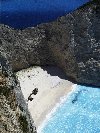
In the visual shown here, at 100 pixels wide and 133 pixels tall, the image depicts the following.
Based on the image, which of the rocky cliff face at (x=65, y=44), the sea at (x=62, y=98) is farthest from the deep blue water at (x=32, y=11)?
the rocky cliff face at (x=65, y=44)

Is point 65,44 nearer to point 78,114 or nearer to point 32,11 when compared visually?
point 32,11

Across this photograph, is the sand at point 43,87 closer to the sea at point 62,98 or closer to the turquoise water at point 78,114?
the sea at point 62,98

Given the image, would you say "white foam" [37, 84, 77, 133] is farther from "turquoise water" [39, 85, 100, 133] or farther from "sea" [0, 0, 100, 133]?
"turquoise water" [39, 85, 100, 133]

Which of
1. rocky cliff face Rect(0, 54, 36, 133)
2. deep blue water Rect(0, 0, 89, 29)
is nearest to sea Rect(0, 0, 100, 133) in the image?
deep blue water Rect(0, 0, 89, 29)

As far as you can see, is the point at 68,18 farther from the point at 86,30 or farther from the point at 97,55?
the point at 97,55

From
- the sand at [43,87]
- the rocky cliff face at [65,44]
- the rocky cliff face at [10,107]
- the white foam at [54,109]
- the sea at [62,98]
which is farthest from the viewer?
the rocky cliff face at [65,44]

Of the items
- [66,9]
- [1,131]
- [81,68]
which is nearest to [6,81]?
[1,131]
